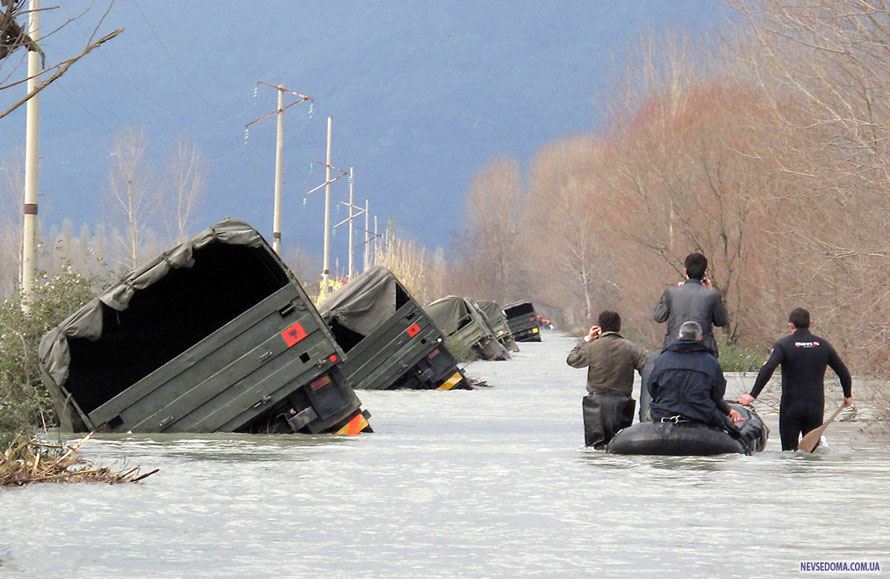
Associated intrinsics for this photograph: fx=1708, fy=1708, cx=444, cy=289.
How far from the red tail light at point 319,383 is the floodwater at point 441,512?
38.4 inches

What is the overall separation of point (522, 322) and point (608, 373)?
77.8 meters

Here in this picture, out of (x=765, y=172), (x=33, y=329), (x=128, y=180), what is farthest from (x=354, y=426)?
(x=128, y=180)

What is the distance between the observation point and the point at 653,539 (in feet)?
36.7

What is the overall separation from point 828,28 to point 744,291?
21260 millimetres

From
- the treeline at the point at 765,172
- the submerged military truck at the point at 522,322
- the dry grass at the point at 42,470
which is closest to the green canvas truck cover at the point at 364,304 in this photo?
the treeline at the point at 765,172

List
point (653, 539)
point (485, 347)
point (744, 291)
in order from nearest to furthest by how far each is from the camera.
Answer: point (653, 539)
point (744, 291)
point (485, 347)

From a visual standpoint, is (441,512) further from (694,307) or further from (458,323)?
(458,323)

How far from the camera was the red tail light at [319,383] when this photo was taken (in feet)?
→ 68.0

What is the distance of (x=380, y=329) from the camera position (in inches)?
1266

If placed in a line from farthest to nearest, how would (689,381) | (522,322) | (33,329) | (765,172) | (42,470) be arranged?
1. (522,322)
2. (765,172)
3. (33,329)
4. (689,381)
5. (42,470)

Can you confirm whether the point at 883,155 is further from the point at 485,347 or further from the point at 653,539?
the point at 485,347

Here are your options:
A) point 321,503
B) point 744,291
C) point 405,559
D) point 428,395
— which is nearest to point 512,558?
point 405,559

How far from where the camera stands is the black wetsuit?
16.9 metres

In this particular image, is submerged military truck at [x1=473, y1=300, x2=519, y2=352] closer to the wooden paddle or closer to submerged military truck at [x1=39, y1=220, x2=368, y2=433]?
submerged military truck at [x1=39, y1=220, x2=368, y2=433]
